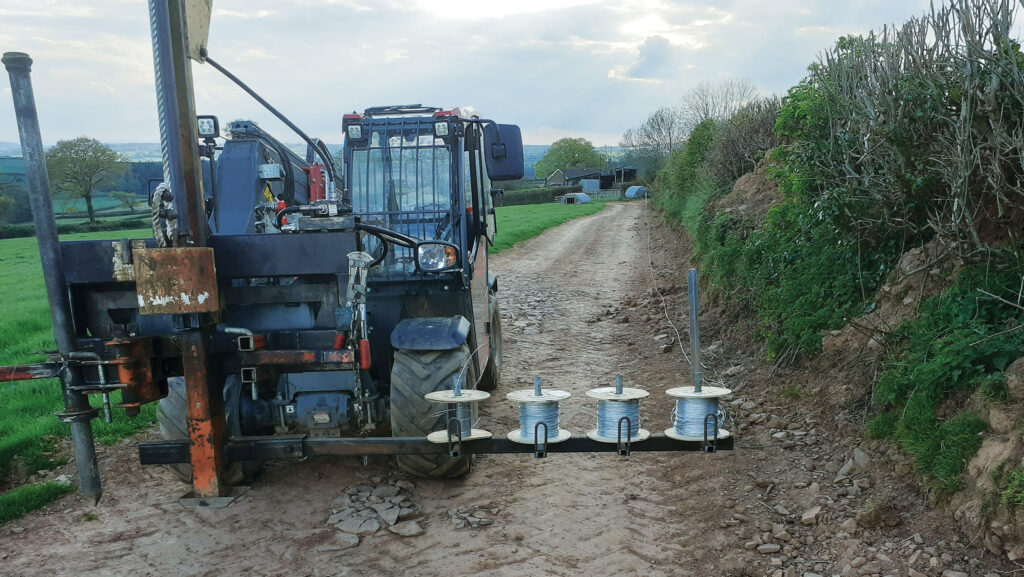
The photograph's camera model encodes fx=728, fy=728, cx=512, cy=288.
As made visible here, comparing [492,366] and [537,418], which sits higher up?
[537,418]

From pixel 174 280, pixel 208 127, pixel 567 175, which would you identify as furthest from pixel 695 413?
pixel 567 175

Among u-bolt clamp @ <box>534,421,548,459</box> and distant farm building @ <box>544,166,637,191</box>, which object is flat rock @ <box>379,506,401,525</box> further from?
distant farm building @ <box>544,166,637,191</box>

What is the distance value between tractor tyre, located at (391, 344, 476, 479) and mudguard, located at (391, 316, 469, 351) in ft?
0.25

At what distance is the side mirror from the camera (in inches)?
237

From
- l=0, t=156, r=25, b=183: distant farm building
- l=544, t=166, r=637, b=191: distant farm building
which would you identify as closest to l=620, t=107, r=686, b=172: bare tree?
l=544, t=166, r=637, b=191: distant farm building

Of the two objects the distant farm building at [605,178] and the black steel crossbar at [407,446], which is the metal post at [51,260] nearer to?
the black steel crossbar at [407,446]

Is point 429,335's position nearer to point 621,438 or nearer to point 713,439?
point 621,438

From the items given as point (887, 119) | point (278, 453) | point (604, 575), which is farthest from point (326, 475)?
point (887, 119)

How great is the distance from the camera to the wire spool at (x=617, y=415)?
173 inches

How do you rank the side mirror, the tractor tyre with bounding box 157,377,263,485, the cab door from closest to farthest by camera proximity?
the tractor tyre with bounding box 157,377,263,485
the side mirror
the cab door

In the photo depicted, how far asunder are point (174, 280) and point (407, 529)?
2336 mm

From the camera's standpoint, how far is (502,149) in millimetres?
6055

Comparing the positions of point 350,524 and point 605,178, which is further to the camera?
point 605,178

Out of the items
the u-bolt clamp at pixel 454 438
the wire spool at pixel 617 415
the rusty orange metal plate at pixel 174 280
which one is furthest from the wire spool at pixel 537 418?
the rusty orange metal plate at pixel 174 280
